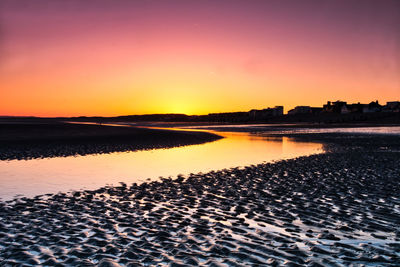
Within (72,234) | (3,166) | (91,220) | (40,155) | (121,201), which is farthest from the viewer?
(40,155)

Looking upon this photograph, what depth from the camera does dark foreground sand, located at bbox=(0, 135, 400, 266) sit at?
7.83 meters

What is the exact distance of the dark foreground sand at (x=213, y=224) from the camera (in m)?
7.83

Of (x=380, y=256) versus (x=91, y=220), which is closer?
(x=380, y=256)

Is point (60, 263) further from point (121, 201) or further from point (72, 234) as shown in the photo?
point (121, 201)

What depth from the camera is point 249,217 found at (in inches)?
441

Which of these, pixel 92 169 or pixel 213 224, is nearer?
pixel 213 224

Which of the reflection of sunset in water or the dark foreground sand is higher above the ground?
the dark foreground sand

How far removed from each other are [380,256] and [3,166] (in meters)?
23.6

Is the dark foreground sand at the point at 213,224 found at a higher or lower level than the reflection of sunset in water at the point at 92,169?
higher

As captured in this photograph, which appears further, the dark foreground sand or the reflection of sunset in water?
the reflection of sunset in water

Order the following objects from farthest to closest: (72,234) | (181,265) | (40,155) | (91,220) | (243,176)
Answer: (40,155) < (243,176) < (91,220) < (72,234) < (181,265)

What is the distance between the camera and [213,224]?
1046cm

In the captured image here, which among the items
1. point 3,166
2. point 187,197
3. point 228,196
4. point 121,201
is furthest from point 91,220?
point 3,166

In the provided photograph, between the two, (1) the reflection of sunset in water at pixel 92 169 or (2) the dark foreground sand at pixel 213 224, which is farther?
(1) the reflection of sunset in water at pixel 92 169
